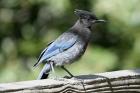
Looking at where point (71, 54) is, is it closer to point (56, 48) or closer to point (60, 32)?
point (56, 48)

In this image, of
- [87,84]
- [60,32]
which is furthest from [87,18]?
[60,32]

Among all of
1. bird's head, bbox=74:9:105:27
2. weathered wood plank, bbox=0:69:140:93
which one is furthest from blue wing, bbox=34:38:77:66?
weathered wood plank, bbox=0:69:140:93

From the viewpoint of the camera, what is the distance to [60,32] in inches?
220

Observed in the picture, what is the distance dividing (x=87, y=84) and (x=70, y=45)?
4.77ft

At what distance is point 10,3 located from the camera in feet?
18.5

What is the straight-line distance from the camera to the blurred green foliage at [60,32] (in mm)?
5219

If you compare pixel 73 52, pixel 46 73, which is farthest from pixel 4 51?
pixel 46 73

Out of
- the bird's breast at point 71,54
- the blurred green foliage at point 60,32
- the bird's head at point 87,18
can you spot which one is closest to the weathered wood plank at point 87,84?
the bird's breast at point 71,54

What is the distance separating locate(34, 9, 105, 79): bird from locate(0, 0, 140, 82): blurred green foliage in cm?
105

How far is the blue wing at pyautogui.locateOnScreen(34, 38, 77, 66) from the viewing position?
11.7 feet

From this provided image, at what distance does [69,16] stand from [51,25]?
0.26 meters

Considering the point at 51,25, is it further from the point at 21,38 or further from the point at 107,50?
the point at 107,50

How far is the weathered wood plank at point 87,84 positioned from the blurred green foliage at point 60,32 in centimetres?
239

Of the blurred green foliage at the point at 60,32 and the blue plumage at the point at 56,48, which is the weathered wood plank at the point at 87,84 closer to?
the blue plumage at the point at 56,48
